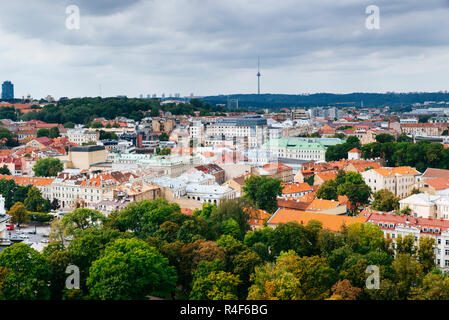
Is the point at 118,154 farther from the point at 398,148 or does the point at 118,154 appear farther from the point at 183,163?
the point at 398,148

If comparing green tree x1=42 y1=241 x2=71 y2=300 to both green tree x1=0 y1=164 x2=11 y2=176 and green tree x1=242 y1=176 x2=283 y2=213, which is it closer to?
green tree x1=242 y1=176 x2=283 y2=213

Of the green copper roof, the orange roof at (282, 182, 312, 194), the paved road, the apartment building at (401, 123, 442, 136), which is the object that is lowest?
the paved road

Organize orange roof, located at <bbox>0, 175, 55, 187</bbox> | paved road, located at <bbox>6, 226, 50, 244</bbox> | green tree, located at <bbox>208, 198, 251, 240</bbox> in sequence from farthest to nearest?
orange roof, located at <bbox>0, 175, 55, 187</bbox>
paved road, located at <bbox>6, 226, 50, 244</bbox>
green tree, located at <bbox>208, 198, 251, 240</bbox>

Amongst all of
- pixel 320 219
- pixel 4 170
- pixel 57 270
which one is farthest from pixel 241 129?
pixel 57 270

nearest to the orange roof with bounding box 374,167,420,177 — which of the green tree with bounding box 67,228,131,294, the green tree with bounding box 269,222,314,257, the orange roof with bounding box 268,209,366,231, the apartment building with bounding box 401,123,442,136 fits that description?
the orange roof with bounding box 268,209,366,231

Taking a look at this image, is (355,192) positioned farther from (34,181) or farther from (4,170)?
(4,170)

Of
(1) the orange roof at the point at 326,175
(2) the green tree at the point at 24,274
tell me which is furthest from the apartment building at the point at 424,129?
(2) the green tree at the point at 24,274
